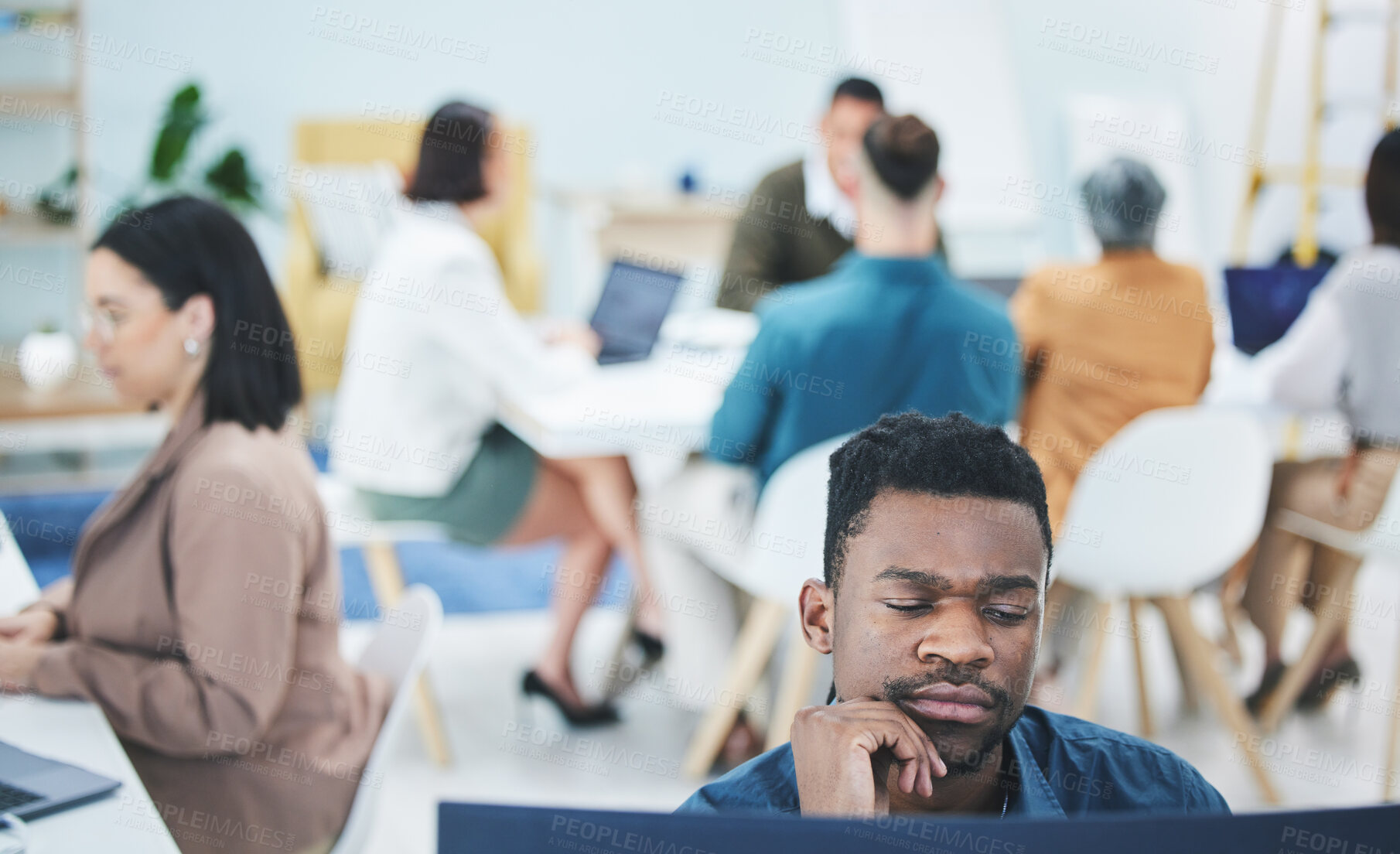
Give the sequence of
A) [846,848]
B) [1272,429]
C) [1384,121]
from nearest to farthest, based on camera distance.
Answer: [846,848] → [1272,429] → [1384,121]

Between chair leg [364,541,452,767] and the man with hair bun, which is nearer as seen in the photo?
the man with hair bun

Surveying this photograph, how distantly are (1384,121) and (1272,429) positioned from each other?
191cm

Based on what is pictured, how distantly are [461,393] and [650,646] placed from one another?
74 centimetres

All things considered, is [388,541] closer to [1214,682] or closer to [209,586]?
[209,586]

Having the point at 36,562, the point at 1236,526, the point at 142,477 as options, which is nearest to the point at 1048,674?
the point at 1236,526

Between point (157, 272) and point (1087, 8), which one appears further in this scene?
point (1087, 8)

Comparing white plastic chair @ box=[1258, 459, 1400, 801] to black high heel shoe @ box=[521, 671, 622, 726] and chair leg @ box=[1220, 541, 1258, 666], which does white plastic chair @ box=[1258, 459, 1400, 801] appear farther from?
black high heel shoe @ box=[521, 671, 622, 726]

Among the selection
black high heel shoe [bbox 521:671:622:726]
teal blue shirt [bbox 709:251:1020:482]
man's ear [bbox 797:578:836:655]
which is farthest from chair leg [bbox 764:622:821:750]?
man's ear [bbox 797:578:836:655]

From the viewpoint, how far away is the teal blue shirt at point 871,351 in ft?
6.64

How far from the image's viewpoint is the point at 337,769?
A: 1.38 meters

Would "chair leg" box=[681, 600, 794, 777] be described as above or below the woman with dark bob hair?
below

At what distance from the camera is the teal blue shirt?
202 centimetres

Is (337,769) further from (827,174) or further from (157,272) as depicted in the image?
(827,174)

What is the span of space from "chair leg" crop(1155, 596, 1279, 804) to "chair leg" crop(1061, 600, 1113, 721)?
0.12 meters
